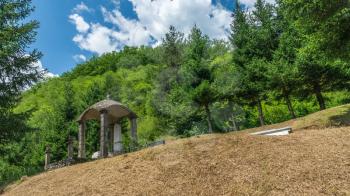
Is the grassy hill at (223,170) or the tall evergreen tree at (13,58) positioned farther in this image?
the tall evergreen tree at (13,58)

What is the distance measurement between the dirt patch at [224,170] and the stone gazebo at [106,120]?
5044 mm

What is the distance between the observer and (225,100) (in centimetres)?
3161

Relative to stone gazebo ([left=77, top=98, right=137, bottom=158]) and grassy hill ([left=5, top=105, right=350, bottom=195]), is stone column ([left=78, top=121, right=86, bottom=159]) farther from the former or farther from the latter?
grassy hill ([left=5, top=105, right=350, bottom=195])

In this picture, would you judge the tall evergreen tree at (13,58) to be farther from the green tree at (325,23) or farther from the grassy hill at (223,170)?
the green tree at (325,23)

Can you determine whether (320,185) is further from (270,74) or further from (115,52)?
(115,52)

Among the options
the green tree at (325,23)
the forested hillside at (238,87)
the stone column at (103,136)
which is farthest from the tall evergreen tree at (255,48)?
the stone column at (103,136)

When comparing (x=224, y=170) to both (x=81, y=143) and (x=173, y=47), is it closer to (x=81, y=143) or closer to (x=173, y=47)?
(x=81, y=143)

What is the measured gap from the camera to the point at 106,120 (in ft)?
64.8

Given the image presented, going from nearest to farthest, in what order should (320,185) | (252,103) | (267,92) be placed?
(320,185) → (267,92) → (252,103)

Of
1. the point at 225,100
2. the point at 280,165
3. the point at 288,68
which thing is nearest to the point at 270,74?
the point at 288,68

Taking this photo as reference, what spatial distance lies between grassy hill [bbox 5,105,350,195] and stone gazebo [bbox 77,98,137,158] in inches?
202

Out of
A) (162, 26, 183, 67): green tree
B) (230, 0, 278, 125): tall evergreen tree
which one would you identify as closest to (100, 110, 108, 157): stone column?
(230, 0, 278, 125): tall evergreen tree

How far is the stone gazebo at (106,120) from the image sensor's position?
19.5 meters

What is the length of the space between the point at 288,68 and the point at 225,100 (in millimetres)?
7090
